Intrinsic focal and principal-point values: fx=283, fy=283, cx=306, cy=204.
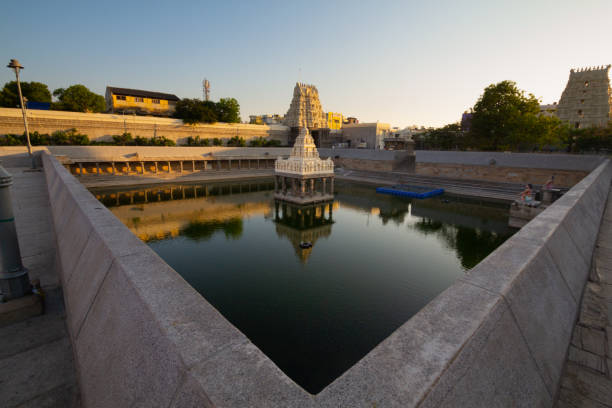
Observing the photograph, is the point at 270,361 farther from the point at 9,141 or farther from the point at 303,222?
the point at 9,141

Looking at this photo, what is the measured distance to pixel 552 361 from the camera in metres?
3.23

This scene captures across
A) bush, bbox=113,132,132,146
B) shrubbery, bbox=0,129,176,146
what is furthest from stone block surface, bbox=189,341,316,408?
bush, bbox=113,132,132,146

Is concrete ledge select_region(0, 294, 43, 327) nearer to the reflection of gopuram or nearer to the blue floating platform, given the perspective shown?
the reflection of gopuram

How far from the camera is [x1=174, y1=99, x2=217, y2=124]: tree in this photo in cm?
5281

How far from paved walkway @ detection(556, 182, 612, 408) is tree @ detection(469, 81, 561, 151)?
1546 inches

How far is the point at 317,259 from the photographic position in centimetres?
1619

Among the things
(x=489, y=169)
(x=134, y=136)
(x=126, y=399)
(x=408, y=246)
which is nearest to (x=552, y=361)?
(x=126, y=399)

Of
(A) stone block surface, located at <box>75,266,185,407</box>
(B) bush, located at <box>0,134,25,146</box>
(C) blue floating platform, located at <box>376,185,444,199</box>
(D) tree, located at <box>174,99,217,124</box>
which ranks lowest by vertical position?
(C) blue floating platform, located at <box>376,185,444,199</box>

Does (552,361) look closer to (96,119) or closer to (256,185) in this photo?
(256,185)

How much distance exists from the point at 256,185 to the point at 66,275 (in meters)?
38.9

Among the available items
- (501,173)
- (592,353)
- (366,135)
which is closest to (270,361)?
(592,353)

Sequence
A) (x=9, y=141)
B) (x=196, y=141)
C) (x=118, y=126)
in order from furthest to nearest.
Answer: (x=196, y=141) < (x=118, y=126) < (x=9, y=141)

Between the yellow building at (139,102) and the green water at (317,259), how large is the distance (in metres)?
33.0

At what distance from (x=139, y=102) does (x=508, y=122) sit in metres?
65.9
